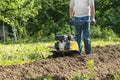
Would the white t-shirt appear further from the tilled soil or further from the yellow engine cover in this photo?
the tilled soil

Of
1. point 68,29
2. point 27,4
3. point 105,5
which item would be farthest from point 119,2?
point 27,4

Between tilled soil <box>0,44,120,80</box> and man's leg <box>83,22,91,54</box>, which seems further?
man's leg <box>83,22,91,54</box>

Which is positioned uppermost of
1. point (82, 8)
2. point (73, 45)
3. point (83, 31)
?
point (82, 8)

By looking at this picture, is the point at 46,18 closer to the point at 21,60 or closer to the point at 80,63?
the point at 21,60

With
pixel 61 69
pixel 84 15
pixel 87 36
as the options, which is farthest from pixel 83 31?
pixel 61 69

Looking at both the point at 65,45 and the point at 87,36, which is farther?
the point at 87,36

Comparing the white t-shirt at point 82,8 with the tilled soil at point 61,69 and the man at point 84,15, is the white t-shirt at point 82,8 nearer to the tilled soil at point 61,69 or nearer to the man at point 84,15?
the man at point 84,15

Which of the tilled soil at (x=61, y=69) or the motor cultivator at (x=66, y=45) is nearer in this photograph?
the tilled soil at (x=61, y=69)

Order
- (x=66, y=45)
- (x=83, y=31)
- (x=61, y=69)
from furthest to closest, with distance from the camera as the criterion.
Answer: (x=83, y=31)
(x=66, y=45)
(x=61, y=69)

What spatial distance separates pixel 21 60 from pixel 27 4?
53.2 ft

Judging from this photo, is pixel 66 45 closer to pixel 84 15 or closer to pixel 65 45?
pixel 65 45

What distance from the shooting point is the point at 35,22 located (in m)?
29.2

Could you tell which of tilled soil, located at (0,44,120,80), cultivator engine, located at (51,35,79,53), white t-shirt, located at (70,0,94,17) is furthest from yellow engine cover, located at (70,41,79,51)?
white t-shirt, located at (70,0,94,17)

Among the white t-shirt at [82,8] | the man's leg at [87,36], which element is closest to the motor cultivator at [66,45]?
the man's leg at [87,36]
